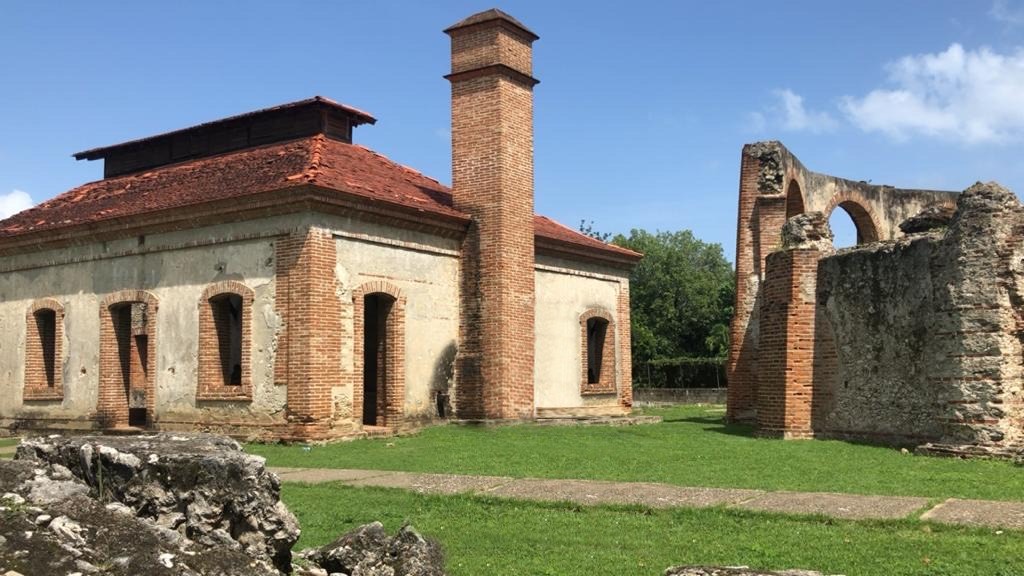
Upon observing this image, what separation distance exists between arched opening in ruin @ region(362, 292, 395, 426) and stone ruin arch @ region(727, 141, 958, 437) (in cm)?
703

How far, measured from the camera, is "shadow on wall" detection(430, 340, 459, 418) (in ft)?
63.5

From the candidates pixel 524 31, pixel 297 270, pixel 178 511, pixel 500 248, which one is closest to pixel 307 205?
pixel 297 270

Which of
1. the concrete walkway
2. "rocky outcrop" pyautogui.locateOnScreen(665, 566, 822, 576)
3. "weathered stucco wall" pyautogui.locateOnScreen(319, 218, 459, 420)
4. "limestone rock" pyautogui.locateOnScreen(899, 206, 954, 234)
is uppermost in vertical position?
"limestone rock" pyautogui.locateOnScreen(899, 206, 954, 234)

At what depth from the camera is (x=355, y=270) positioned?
57.4ft

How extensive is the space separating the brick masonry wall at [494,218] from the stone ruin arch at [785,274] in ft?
15.3

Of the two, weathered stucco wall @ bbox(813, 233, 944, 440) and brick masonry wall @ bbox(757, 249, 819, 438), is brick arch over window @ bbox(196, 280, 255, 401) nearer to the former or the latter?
brick masonry wall @ bbox(757, 249, 819, 438)

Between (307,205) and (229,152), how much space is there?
22.1 ft

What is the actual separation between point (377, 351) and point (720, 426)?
22.8 ft

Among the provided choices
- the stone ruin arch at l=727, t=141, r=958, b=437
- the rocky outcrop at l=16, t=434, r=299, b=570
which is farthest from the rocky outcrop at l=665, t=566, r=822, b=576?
the stone ruin arch at l=727, t=141, r=958, b=437

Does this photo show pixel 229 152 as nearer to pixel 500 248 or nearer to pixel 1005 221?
pixel 500 248

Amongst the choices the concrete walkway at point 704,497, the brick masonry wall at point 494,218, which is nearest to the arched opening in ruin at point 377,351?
the brick masonry wall at point 494,218

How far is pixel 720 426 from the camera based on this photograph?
60.4ft

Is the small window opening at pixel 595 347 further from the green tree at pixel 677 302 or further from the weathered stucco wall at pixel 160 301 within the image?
the green tree at pixel 677 302

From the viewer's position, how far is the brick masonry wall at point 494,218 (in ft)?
63.5
